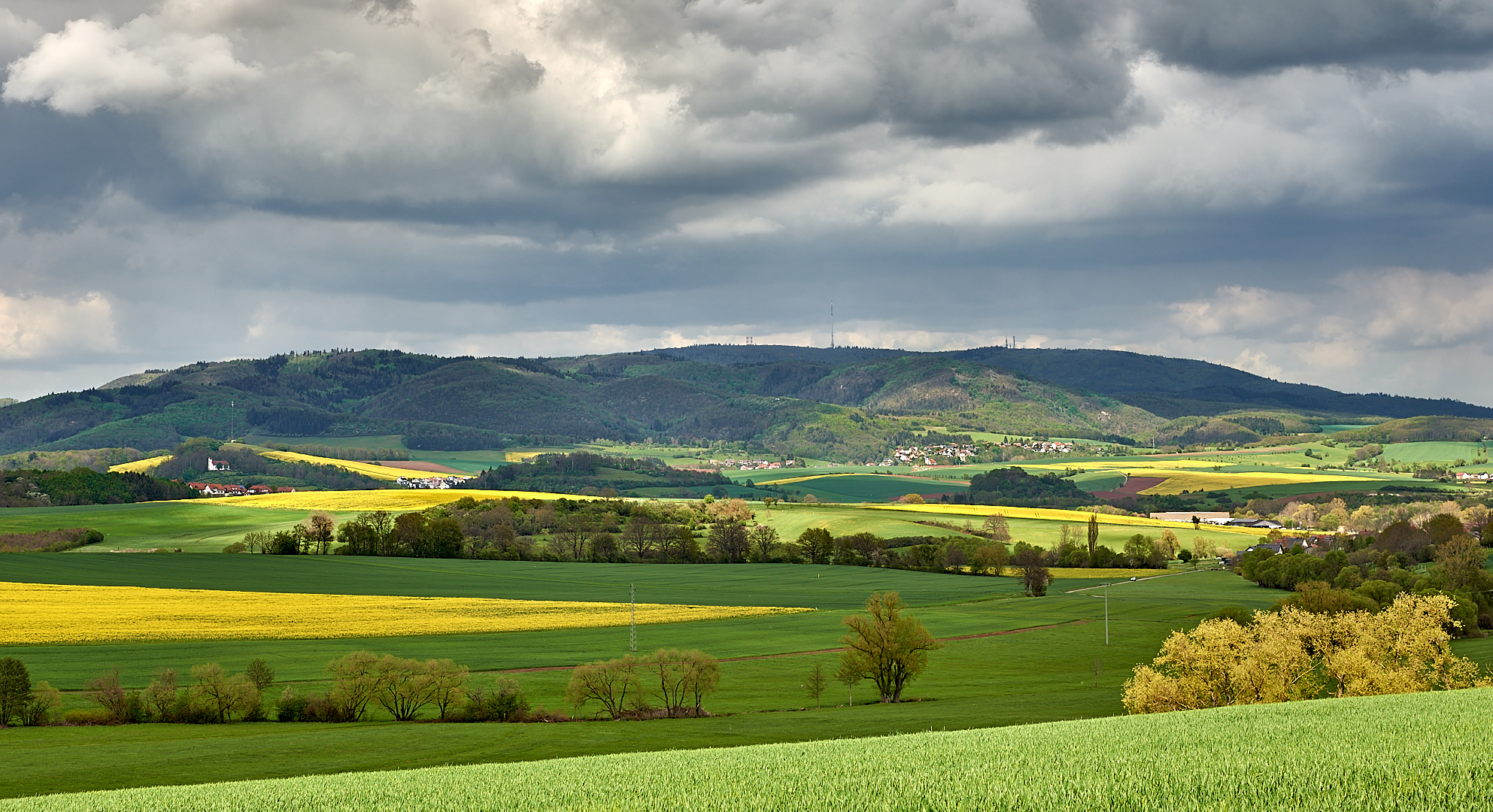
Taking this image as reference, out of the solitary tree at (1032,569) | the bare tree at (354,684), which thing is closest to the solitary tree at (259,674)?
the bare tree at (354,684)

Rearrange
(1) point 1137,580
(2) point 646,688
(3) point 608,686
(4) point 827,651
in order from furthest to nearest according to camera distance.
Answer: (1) point 1137,580, (4) point 827,651, (2) point 646,688, (3) point 608,686

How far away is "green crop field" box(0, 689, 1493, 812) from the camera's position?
17.8 m

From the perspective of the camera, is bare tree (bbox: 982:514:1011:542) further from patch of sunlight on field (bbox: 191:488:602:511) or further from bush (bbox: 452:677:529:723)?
bush (bbox: 452:677:529:723)

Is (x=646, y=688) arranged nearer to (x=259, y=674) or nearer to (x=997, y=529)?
(x=259, y=674)

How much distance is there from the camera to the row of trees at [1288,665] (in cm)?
5569

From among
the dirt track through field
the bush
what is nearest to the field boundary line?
the dirt track through field

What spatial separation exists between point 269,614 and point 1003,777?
3457 inches

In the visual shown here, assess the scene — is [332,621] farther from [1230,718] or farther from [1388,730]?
[1388,730]

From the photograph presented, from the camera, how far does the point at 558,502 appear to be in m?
181

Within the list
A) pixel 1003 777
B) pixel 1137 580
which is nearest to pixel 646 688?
pixel 1003 777

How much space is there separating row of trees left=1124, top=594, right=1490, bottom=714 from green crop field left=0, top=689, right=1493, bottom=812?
25.4 meters

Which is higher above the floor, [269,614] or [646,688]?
[269,614]

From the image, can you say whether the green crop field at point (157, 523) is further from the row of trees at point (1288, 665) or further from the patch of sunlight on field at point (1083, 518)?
the row of trees at point (1288, 665)

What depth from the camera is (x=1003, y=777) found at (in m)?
20.2
